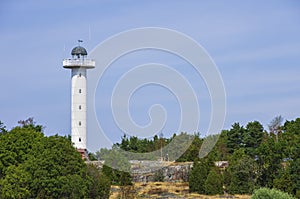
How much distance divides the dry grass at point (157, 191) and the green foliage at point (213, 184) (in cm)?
81

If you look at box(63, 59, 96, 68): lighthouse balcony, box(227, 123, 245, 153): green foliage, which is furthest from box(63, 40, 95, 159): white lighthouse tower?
box(227, 123, 245, 153): green foliage

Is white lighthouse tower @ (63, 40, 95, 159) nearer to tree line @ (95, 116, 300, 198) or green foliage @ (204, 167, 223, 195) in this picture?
tree line @ (95, 116, 300, 198)

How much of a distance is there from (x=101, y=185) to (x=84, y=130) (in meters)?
15.2

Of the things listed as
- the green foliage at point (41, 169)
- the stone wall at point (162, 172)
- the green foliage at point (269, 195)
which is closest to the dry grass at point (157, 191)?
the green foliage at point (41, 169)

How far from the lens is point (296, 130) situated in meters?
58.4

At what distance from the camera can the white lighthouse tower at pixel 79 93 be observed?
52000 millimetres

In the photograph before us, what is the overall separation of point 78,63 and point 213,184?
15.6 m

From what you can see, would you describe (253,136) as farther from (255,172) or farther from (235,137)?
(255,172)

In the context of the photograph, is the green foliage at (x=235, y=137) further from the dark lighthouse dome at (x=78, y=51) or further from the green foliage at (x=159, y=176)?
the dark lighthouse dome at (x=78, y=51)

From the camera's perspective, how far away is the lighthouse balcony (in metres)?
53.5

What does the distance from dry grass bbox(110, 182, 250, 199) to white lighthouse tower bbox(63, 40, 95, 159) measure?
5.71m

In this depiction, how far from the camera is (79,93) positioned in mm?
53188

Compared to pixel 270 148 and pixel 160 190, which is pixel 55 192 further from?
pixel 270 148

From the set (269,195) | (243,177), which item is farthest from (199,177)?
(269,195)
